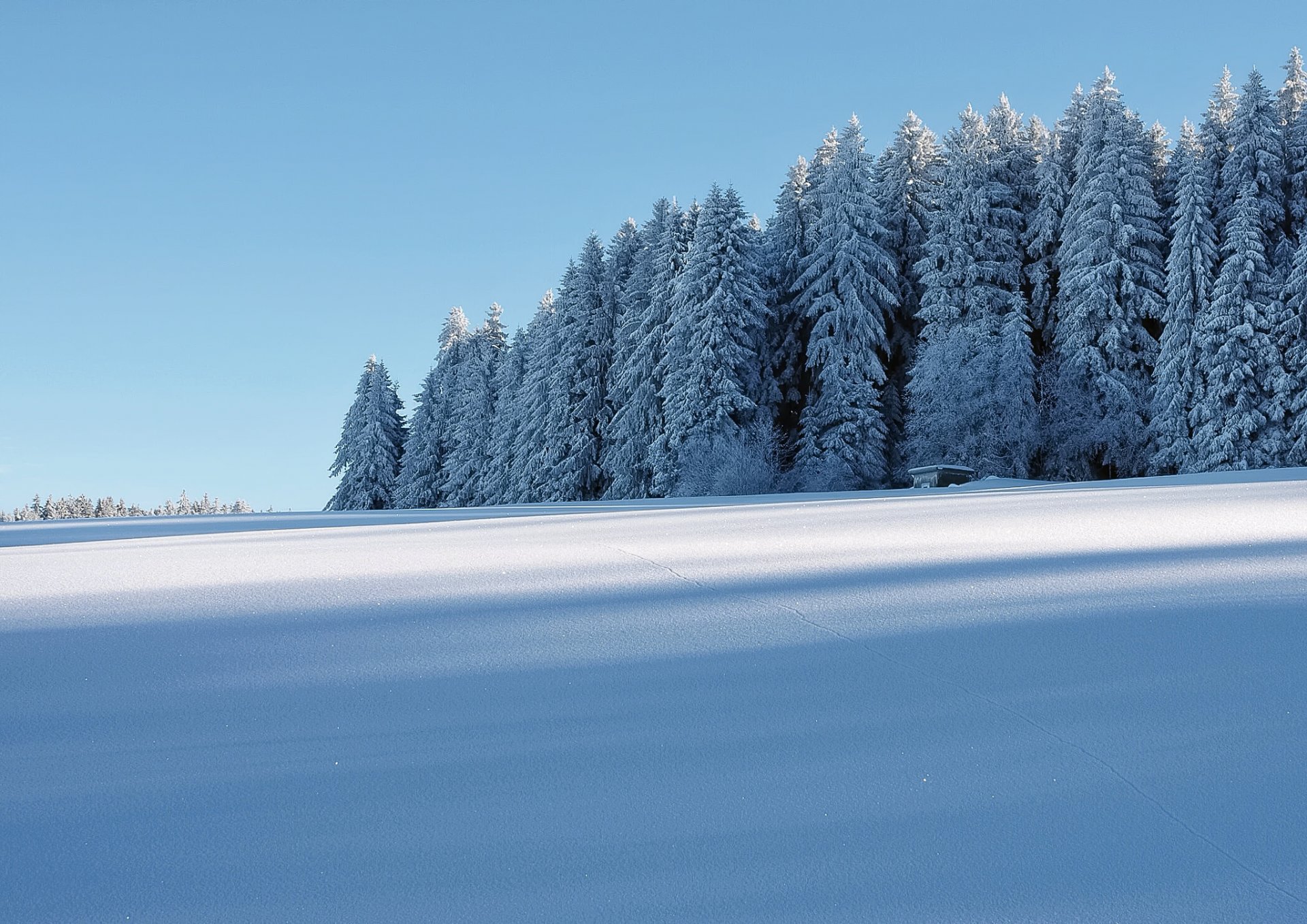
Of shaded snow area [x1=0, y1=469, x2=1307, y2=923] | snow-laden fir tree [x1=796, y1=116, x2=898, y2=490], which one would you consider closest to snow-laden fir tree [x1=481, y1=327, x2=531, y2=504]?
snow-laden fir tree [x1=796, y1=116, x2=898, y2=490]

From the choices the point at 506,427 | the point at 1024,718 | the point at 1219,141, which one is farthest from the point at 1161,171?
the point at 1024,718

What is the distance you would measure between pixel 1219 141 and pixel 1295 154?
95.5 inches

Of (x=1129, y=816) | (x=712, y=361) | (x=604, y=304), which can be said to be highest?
(x=604, y=304)

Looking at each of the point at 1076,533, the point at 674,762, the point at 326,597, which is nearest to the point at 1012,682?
the point at 674,762

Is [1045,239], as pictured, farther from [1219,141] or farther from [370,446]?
[370,446]

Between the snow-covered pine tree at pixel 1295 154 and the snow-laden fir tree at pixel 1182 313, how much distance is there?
2730mm

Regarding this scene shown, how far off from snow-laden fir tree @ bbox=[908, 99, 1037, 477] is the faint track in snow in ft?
91.7

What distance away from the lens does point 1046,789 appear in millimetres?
2678

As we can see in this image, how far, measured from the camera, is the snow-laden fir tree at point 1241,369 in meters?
31.0

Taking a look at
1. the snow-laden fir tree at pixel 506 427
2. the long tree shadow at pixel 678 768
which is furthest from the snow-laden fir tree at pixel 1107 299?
the long tree shadow at pixel 678 768

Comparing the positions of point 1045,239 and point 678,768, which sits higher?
point 1045,239

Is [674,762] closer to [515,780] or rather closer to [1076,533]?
[515,780]

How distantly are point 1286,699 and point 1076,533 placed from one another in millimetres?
4885

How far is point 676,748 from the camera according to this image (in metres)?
3.04
